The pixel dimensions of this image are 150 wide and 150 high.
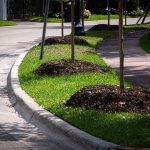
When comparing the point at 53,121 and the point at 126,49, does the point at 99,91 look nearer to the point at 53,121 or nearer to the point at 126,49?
the point at 53,121

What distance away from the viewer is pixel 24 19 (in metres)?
54.0

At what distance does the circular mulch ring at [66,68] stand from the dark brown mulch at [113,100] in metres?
3.11

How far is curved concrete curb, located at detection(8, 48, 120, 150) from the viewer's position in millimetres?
6962

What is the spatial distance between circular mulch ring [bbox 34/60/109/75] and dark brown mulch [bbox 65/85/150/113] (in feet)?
10.2

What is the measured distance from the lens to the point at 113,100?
8.98 meters

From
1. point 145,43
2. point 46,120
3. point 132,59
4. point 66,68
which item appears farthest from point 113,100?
point 145,43

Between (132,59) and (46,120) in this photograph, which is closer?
(46,120)

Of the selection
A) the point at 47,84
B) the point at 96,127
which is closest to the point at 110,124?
the point at 96,127

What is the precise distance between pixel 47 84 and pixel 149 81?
2.43 meters

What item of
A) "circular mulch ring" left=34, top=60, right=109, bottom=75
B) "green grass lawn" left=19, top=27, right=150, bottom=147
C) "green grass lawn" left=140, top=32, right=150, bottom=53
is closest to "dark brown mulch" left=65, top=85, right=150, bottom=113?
"green grass lawn" left=19, top=27, right=150, bottom=147

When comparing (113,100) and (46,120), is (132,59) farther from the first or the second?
(46,120)

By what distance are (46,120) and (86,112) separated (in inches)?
25.2

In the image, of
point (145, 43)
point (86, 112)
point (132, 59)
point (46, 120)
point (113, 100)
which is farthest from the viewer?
point (145, 43)

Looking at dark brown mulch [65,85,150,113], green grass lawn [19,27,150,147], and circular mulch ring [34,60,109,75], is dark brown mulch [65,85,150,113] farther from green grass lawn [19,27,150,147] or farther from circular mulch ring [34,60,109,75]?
circular mulch ring [34,60,109,75]
